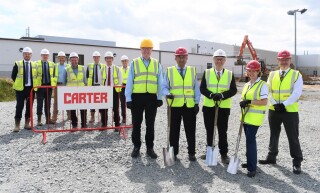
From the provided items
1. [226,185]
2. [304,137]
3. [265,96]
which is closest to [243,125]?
[265,96]

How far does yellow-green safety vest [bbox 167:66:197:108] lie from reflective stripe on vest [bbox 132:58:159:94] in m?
0.37

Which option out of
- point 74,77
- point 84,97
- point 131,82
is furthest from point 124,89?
point 131,82

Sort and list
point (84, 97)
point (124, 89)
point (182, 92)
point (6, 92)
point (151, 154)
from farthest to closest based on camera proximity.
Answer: point (6, 92)
point (124, 89)
point (84, 97)
point (151, 154)
point (182, 92)

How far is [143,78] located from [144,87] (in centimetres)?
17

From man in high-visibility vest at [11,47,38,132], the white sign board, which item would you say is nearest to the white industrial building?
man in high-visibility vest at [11,47,38,132]

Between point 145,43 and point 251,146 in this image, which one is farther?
point 145,43

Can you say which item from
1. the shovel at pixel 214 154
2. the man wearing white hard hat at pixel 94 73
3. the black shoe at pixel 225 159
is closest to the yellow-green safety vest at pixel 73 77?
the man wearing white hard hat at pixel 94 73

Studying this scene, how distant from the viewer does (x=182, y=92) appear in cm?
524

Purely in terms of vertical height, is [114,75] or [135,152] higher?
[114,75]

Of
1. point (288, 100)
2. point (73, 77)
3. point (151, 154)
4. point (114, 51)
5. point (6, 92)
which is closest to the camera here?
point (288, 100)

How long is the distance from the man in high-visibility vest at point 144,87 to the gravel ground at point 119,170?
2.26 feet

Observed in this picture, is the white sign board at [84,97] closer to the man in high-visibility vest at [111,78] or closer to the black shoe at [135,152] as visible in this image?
the man in high-visibility vest at [111,78]

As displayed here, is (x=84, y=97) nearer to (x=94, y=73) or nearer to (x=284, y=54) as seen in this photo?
(x=94, y=73)

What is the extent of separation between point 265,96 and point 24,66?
602cm
